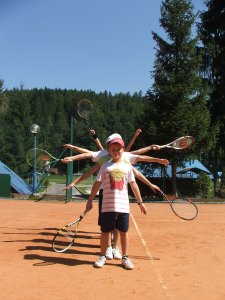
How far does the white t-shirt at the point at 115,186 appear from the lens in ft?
18.7

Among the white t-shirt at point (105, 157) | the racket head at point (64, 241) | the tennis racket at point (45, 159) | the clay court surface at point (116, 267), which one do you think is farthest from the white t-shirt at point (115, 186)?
the tennis racket at point (45, 159)

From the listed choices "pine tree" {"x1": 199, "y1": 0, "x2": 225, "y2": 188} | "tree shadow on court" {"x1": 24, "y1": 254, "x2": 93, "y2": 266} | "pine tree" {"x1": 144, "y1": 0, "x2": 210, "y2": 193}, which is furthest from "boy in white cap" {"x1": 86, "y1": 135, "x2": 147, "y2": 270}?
"pine tree" {"x1": 199, "y1": 0, "x2": 225, "y2": 188}

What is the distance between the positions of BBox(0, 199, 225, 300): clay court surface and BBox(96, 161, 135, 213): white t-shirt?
785 mm

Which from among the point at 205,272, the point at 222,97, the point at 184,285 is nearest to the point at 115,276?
the point at 184,285

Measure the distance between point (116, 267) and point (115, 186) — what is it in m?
1.04

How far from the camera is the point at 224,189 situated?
2402 cm

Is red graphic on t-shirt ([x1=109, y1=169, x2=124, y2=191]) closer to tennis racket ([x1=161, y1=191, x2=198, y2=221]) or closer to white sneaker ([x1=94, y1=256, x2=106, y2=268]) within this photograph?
white sneaker ([x1=94, y1=256, x2=106, y2=268])

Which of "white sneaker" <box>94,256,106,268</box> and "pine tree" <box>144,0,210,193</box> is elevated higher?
"pine tree" <box>144,0,210,193</box>

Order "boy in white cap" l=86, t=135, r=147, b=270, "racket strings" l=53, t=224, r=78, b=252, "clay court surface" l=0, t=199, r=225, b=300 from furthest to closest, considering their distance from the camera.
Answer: "racket strings" l=53, t=224, r=78, b=252
"boy in white cap" l=86, t=135, r=147, b=270
"clay court surface" l=0, t=199, r=225, b=300

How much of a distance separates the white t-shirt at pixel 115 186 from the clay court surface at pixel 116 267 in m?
0.78

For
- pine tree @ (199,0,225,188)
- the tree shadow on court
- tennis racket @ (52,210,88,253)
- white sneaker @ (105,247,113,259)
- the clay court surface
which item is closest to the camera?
the clay court surface

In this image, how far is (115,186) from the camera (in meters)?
5.70

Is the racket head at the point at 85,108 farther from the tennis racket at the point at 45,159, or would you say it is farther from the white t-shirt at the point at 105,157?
the white t-shirt at the point at 105,157

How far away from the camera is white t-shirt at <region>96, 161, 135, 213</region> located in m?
5.70
